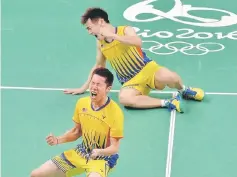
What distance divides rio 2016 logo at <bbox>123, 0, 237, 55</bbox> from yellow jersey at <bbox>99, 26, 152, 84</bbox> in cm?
127

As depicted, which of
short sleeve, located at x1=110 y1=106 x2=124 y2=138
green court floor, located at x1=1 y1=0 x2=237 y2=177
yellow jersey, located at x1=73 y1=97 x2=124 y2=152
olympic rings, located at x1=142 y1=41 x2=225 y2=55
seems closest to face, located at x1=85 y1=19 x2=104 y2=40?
green court floor, located at x1=1 y1=0 x2=237 y2=177

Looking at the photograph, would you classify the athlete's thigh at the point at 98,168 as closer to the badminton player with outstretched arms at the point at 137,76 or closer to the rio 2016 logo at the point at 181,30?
the badminton player with outstretched arms at the point at 137,76

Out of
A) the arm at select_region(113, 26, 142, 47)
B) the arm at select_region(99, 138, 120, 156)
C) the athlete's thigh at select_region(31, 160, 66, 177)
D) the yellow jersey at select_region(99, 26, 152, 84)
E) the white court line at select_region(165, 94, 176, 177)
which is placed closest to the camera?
the arm at select_region(99, 138, 120, 156)

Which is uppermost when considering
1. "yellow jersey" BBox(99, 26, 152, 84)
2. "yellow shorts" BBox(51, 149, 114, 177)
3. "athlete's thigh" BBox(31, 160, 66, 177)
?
"yellow jersey" BBox(99, 26, 152, 84)

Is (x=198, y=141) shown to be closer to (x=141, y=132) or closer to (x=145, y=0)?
(x=141, y=132)

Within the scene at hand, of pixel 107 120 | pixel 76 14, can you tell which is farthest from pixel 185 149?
pixel 76 14

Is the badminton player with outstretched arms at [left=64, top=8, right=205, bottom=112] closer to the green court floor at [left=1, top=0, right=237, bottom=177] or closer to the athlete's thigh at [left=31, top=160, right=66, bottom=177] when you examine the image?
the green court floor at [left=1, top=0, right=237, bottom=177]

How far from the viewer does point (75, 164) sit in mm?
6266

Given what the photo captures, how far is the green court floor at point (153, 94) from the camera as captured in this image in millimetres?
7293

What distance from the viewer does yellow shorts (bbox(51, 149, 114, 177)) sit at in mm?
6172

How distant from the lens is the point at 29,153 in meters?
7.41

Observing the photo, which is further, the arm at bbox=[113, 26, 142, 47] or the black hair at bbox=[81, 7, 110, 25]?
the arm at bbox=[113, 26, 142, 47]

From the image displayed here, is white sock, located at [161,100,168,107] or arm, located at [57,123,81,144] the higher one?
white sock, located at [161,100,168,107]

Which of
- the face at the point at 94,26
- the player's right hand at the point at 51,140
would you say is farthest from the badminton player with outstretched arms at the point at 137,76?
the player's right hand at the point at 51,140
